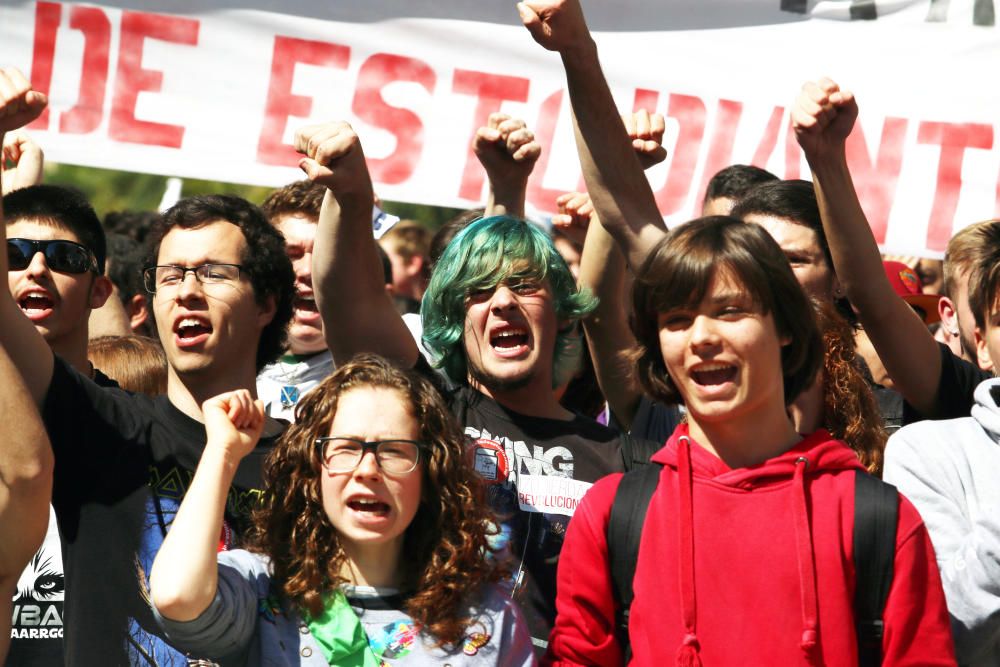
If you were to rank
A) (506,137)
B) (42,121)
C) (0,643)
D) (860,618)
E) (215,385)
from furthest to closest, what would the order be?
(42,121)
(506,137)
(215,385)
(0,643)
(860,618)

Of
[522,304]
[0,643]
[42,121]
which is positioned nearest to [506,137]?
[522,304]

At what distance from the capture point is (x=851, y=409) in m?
3.50

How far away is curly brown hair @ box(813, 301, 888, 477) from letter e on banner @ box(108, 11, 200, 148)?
281 cm

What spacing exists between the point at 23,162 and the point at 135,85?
0.72m

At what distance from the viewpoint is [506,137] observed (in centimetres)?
395

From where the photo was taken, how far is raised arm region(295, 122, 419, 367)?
3428 mm

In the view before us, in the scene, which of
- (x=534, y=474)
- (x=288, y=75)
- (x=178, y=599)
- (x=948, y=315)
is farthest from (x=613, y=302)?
(x=288, y=75)

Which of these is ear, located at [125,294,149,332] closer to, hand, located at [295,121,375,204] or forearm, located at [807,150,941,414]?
hand, located at [295,121,375,204]

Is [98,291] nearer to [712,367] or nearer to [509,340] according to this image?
[509,340]

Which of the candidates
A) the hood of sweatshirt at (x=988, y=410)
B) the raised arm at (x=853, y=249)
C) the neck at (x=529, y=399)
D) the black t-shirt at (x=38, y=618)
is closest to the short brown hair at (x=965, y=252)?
the raised arm at (x=853, y=249)

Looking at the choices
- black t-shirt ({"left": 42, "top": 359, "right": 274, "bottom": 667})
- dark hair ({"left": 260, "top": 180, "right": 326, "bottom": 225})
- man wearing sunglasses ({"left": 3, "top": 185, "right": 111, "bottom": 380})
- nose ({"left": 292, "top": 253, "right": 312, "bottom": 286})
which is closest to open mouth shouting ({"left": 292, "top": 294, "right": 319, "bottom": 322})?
nose ({"left": 292, "top": 253, "right": 312, "bottom": 286})

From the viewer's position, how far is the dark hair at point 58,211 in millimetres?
4023

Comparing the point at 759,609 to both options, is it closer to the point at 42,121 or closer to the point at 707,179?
the point at 707,179

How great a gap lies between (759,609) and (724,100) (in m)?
3.10
